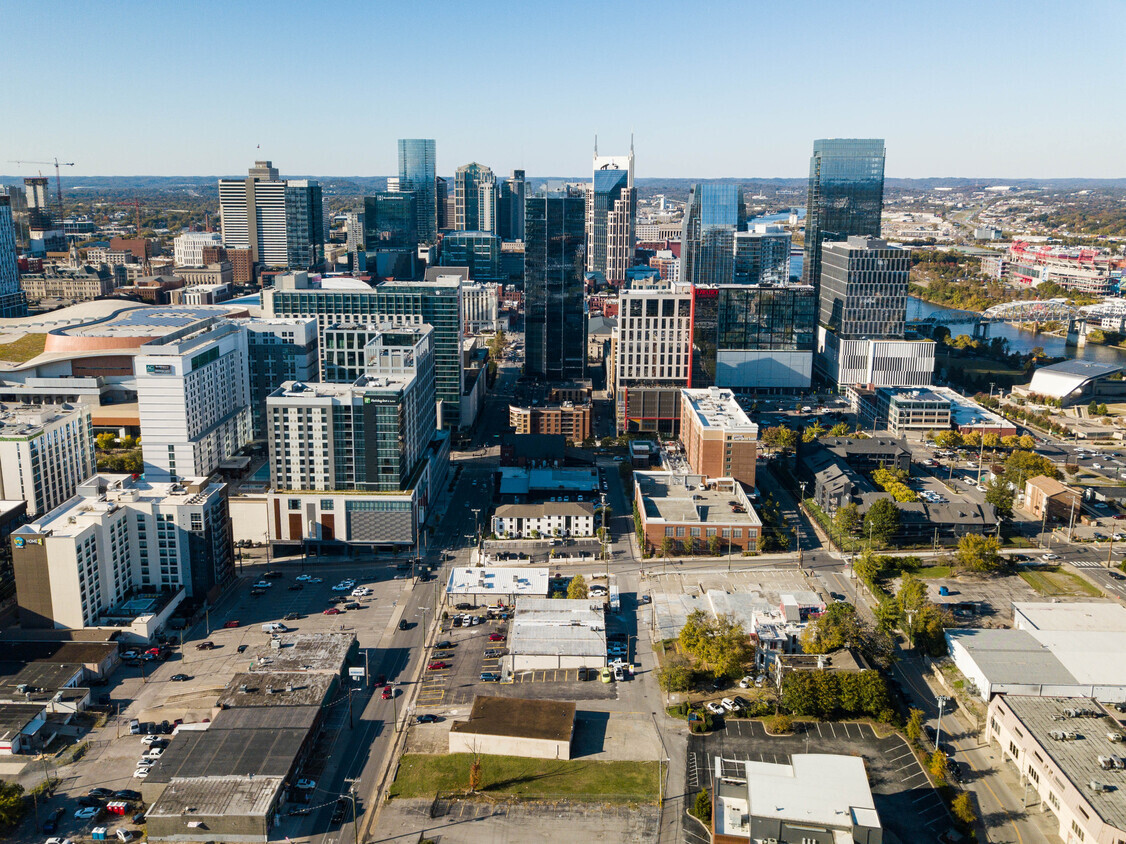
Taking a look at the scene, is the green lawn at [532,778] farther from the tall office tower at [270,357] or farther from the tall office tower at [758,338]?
the tall office tower at [758,338]

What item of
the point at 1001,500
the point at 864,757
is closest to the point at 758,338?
the point at 1001,500

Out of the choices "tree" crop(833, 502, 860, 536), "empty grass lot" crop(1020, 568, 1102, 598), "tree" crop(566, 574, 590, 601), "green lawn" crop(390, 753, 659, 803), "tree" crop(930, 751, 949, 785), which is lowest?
"green lawn" crop(390, 753, 659, 803)

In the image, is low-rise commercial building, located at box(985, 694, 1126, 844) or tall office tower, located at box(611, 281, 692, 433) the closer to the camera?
low-rise commercial building, located at box(985, 694, 1126, 844)

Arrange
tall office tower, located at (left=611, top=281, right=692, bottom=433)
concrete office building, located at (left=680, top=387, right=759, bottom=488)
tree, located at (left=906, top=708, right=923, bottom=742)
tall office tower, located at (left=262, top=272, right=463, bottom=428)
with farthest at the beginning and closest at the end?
tall office tower, located at (left=611, top=281, right=692, bottom=433), tall office tower, located at (left=262, top=272, right=463, bottom=428), concrete office building, located at (left=680, top=387, right=759, bottom=488), tree, located at (left=906, top=708, right=923, bottom=742)

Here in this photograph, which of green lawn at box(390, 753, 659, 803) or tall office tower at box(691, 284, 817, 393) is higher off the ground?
tall office tower at box(691, 284, 817, 393)

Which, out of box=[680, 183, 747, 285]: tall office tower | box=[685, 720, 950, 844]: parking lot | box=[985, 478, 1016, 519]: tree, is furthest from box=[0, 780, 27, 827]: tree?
box=[680, 183, 747, 285]: tall office tower

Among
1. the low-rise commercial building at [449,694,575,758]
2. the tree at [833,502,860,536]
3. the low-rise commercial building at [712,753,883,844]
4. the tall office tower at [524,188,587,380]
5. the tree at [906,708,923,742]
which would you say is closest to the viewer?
the low-rise commercial building at [712,753,883,844]

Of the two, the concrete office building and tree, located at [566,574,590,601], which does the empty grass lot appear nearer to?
the concrete office building

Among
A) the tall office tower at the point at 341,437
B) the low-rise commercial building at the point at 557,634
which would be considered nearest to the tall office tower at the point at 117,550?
the tall office tower at the point at 341,437
